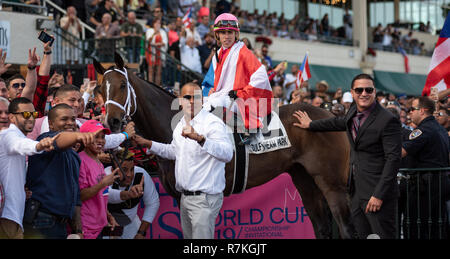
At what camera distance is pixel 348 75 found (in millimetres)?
30625

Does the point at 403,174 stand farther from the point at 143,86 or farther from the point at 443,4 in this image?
the point at 443,4

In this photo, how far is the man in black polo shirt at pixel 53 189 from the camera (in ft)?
17.4

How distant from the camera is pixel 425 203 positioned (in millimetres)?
8438

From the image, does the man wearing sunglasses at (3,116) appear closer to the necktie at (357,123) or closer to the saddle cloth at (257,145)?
the saddle cloth at (257,145)

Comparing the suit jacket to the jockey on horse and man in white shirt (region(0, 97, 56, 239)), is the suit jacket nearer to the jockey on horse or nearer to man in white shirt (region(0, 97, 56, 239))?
the jockey on horse

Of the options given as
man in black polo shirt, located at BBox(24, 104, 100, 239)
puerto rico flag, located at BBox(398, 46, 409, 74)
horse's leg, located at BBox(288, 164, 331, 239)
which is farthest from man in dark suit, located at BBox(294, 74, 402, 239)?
puerto rico flag, located at BBox(398, 46, 409, 74)

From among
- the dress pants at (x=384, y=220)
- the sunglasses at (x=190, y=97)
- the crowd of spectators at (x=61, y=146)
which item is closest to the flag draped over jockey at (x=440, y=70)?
the crowd of spectators at (x=61, y=146)

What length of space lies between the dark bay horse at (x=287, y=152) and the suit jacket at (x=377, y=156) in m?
1.62

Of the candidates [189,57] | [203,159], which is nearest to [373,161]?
[203,159]

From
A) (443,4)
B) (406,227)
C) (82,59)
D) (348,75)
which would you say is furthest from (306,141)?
(443,4)

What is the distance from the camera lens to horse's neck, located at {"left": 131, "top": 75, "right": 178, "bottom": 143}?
7363 millimetres

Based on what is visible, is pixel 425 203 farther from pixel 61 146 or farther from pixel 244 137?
pixel 61 146

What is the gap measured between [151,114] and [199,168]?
1586 millimetres
